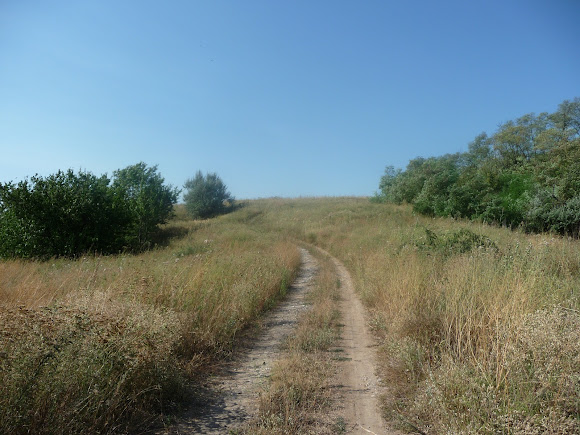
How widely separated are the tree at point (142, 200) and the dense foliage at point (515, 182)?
22762mm

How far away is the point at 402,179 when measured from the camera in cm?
3847

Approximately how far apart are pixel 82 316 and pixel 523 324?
5.04m

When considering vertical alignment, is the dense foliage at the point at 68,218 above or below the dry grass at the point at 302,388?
Answer: above

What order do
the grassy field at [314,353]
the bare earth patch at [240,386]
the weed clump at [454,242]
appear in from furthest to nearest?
the weed clump at [454,242]
the bare earth patch at [240,386]
the grassy field at [314,353]

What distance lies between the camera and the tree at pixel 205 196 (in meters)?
47.5

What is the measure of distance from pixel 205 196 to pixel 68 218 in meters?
28.6

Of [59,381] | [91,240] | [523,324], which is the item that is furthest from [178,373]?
[91,240]

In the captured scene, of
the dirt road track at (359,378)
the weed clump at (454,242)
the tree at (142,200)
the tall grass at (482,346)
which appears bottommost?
the dirt road track at (359,378)

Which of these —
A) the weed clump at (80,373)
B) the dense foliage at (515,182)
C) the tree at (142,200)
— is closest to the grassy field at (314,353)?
the weed clump at (80,373)

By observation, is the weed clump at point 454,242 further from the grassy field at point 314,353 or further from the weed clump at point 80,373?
the weed clump at point 80,373

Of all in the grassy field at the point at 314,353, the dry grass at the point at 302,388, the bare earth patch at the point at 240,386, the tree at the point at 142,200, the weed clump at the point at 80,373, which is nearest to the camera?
the weed clump at the point at 80,373

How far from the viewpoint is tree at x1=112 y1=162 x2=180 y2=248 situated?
78.9ft

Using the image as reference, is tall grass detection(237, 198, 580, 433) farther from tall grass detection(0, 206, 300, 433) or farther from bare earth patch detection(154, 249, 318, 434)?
tall grass detection(0, 206, 300, 433)

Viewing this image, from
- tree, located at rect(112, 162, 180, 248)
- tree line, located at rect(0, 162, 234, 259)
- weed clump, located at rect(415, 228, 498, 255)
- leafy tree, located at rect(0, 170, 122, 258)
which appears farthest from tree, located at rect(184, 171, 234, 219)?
weed clump, located at rect(415, 228, 498, 255)
